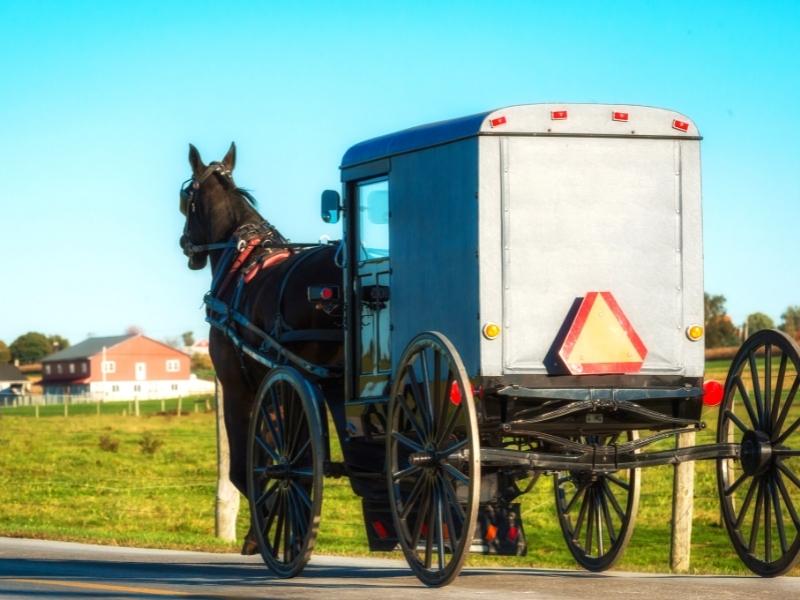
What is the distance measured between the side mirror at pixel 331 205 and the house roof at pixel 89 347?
444 feet

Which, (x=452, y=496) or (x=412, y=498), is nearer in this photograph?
(x=452, y=496)

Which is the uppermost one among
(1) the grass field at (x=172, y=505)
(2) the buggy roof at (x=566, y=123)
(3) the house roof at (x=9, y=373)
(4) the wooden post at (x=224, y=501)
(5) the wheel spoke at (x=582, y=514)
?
(2) the buggy roof at (x=566, y=123)

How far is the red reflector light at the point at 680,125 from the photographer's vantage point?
30.8 ft

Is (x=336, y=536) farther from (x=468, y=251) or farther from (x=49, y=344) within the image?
(x=49, y=344)

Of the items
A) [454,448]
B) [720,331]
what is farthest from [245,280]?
[720,331]

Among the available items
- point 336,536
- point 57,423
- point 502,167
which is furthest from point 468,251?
point 57,423

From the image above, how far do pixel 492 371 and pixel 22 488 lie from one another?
76.2ft

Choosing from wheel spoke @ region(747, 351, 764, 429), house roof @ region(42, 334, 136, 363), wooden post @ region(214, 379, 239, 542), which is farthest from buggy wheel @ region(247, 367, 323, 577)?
house roof @ region(42, 334, 136, 363)

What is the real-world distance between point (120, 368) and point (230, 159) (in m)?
133

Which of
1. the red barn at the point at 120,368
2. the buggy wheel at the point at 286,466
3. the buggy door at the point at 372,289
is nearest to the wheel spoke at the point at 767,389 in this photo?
the buggy door at the point at 372,289

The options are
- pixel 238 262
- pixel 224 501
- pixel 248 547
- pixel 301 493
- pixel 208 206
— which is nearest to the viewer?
pixel 301 493

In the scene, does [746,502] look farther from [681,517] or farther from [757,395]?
[681,517]

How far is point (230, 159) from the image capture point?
14266 mm

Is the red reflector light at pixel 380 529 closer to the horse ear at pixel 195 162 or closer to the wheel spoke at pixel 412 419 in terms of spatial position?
the wheel spoke at pixel 412 419
